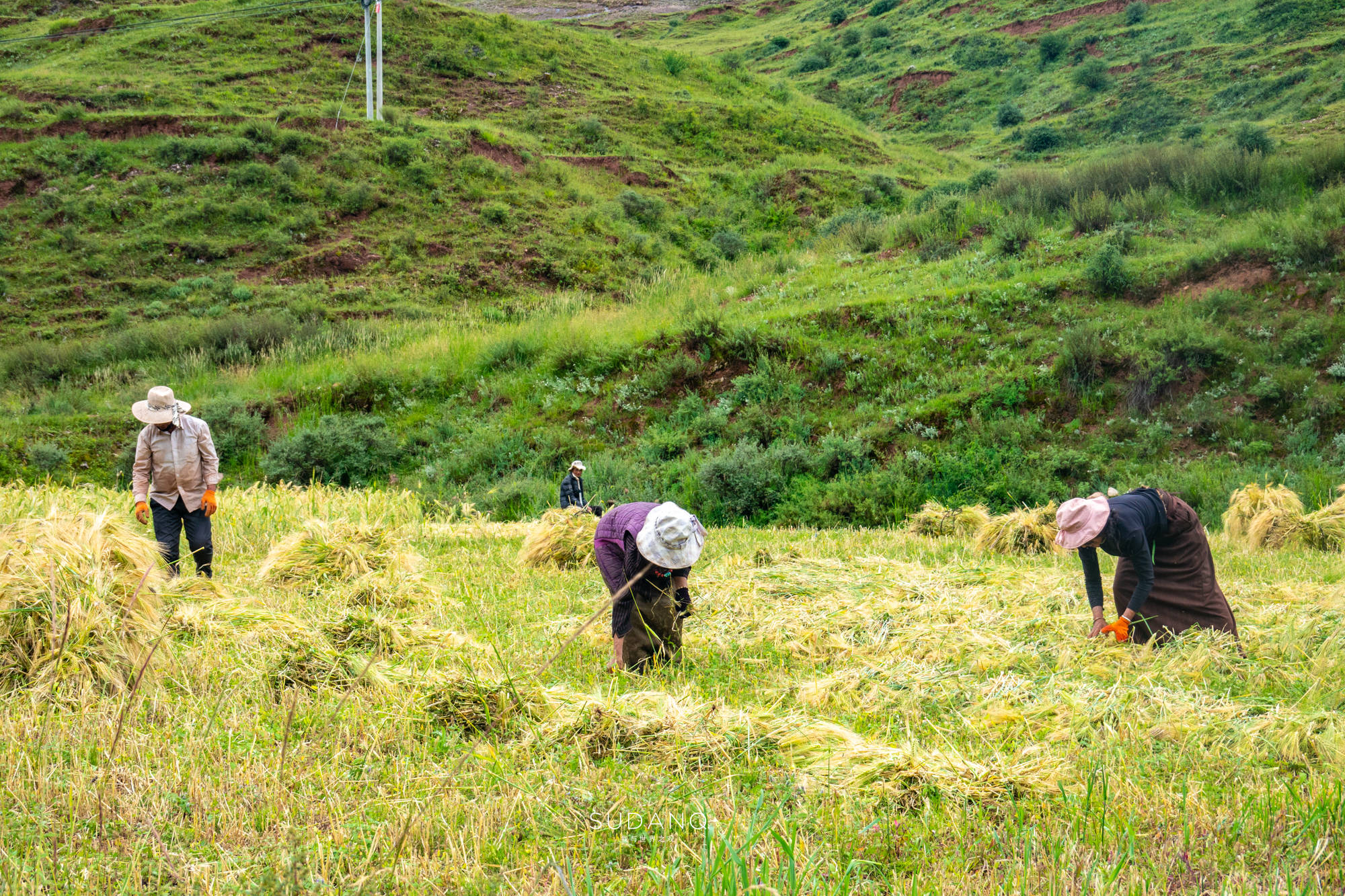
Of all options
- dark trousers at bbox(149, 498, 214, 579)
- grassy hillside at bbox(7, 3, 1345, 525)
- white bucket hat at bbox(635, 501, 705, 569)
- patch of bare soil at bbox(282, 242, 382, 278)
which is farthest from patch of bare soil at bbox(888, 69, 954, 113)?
white bucket hat at bbox(635, 501, 705, 569)

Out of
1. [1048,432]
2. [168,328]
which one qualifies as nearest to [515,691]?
[1048,432]

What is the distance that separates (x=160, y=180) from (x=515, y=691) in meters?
34.4

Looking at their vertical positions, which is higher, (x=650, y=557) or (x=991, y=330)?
(x=650, y=557)

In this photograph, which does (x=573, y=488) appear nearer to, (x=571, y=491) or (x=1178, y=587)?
(x=571, y=491)

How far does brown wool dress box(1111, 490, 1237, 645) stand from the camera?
5348mm

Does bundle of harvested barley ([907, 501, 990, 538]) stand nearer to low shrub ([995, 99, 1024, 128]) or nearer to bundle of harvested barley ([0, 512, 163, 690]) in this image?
bundle of harvested barley ([0, 512, 163, 690])

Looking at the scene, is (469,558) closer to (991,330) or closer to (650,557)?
(650,557)

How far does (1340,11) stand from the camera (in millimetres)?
36781

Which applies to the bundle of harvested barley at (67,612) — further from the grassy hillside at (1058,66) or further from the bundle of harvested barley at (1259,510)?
the grassy hillside at (1058,66)

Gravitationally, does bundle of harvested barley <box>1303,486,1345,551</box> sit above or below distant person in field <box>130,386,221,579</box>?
below

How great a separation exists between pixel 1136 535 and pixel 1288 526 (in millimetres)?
6805

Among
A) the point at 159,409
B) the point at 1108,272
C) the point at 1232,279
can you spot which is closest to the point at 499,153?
the point at 1108,272

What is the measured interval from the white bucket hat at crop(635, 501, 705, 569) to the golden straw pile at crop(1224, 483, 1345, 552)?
8.72 metres

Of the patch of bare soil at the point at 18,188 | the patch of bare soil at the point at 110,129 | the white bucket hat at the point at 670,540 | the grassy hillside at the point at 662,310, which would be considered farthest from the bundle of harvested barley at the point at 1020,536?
the patch of bare soil at the point at 110,129
